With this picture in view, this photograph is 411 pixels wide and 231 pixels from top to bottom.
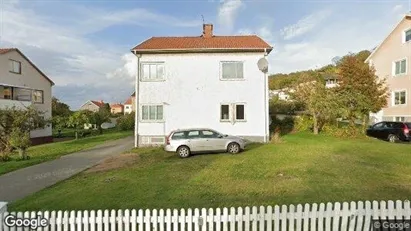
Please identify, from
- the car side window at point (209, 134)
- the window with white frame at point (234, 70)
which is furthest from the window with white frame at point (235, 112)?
the car side window at point (209, 134)

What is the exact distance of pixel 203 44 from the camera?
849 inches

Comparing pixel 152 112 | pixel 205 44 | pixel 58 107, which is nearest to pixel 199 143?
pixel 152 112

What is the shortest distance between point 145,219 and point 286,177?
6342 millimetres

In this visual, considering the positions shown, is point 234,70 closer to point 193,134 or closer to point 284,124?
point 193,134

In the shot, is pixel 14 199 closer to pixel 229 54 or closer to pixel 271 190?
pixel 271 190

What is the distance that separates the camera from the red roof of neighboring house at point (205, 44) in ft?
67.8

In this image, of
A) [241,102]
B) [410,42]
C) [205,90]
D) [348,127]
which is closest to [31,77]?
[205,90]

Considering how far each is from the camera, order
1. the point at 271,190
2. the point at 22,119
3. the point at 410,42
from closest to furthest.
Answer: the point at 271,190
the point at 22,119
the point at 410,42

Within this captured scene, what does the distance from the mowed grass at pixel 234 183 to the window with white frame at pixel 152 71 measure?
8343 mm

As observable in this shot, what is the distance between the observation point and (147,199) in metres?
7.78

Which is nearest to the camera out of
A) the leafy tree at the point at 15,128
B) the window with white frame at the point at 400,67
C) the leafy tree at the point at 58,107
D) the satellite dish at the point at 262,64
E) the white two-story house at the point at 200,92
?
the leafy tree at the point at 15,128

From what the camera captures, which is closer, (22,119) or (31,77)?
(22,119)

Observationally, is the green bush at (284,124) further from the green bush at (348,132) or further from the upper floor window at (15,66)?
the upper floor window at (15,66)

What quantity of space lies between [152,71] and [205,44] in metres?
4.33
